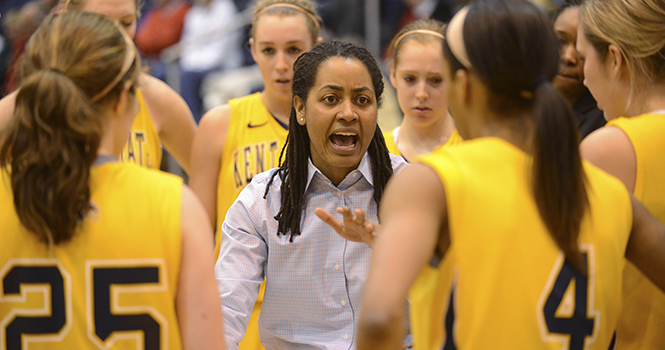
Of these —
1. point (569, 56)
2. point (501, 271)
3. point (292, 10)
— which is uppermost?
point (292, 10)

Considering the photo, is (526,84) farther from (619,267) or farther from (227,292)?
(227,292)

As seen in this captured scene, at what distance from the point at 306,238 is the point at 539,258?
1204 mm

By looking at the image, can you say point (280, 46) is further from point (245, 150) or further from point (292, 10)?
point (245, 150)

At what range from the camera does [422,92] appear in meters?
3.90

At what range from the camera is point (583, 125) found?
12.6 ft

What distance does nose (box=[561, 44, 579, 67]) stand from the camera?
3828 millimetres

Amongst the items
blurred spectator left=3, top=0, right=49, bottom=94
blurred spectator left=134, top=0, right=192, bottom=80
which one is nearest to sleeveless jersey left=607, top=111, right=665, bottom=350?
blurred spectator left=134, top=0, right=192, bottom=80

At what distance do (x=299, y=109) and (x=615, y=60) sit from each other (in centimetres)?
127

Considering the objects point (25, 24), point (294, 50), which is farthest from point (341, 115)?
point (25, 24)

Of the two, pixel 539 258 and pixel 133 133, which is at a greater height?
pixel 133 133

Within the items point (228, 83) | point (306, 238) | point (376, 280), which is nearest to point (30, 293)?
point (376, 280)

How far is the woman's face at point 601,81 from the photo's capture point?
236cm

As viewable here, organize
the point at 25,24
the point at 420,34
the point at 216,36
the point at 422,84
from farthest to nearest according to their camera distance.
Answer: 1. the point at 25,24
2. the point at 216,36
3. the point at 420,34
4. the point at 422,84

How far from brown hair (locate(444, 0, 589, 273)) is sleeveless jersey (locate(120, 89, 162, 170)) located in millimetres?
2438
